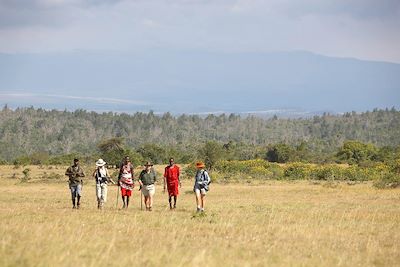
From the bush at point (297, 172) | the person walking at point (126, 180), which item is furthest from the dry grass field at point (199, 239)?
the bush at point (297, 172)

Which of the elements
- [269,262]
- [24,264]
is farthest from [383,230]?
[24,264]

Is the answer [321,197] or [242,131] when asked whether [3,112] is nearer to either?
[242,131]

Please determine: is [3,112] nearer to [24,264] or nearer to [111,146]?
[111,146]

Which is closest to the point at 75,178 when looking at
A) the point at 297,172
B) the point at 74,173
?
the point at 74,173

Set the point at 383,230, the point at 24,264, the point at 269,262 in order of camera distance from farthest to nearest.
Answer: the point at 383,230 → the point at 269,262 → the point at 24,264

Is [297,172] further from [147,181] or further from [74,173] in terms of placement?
[74,173]

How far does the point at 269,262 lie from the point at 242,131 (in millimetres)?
175043

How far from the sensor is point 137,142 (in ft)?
493

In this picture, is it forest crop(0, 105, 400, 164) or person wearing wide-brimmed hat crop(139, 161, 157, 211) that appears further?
forest crop(0, 105, 400, 164)

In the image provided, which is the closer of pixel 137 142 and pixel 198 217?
pixel 198 217

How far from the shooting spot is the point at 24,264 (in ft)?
32.2

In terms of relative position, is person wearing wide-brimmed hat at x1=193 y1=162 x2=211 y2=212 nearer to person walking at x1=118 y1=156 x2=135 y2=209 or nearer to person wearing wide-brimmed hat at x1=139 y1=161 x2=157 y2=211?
person wearing wide-brimmed hat at x1=139 y1=161 x2=157 y2=211

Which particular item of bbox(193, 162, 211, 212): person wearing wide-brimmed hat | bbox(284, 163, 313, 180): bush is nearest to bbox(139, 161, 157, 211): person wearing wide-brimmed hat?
bbox(193, 162, 211, 212): person wearing wide-brimmed hat

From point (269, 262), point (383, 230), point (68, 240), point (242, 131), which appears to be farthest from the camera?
point (242, 131)
